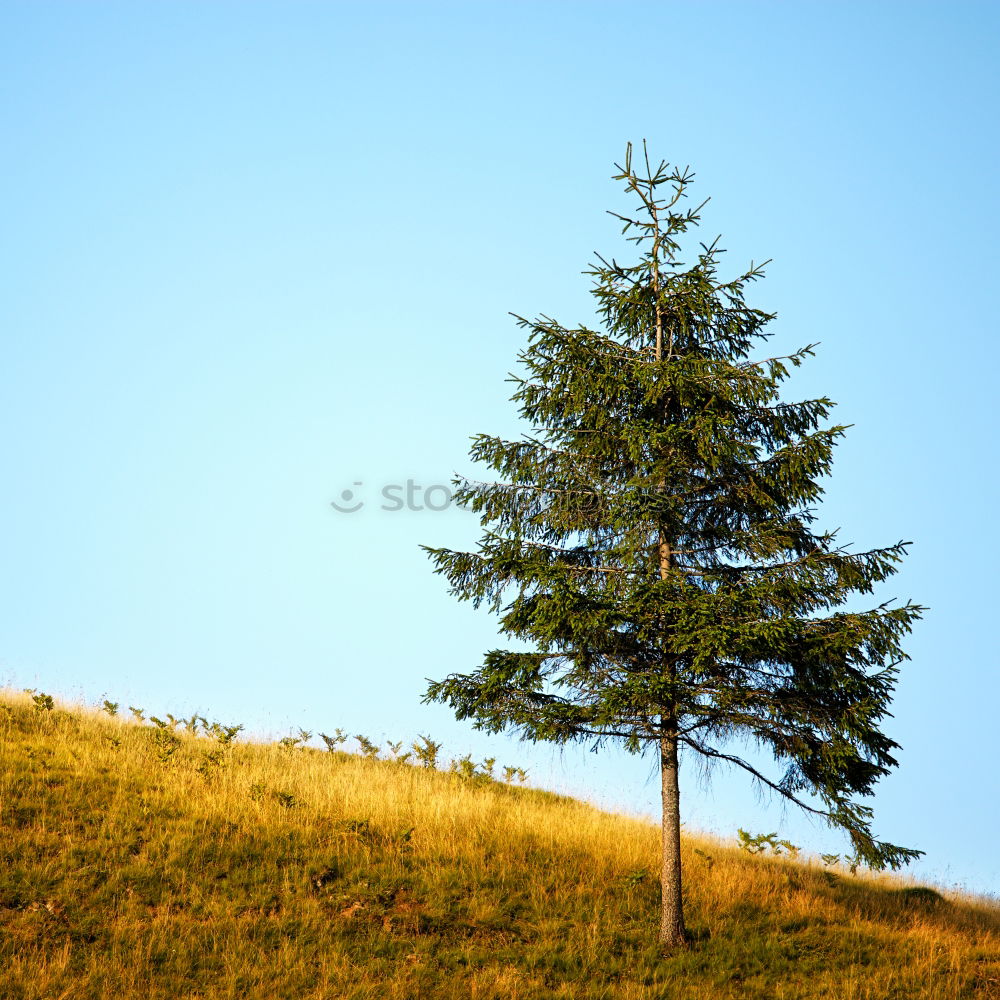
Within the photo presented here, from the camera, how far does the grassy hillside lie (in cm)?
1123

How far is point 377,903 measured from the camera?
12883 millimetres

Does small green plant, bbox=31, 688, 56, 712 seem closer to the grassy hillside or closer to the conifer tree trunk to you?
the grassy hillside

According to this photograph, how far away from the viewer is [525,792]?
68.4ft

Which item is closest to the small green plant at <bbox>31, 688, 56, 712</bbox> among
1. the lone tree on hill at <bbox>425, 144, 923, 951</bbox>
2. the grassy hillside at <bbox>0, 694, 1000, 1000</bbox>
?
the grassy hillside at <bbox>0, 694, 1000, 1000</bbox>

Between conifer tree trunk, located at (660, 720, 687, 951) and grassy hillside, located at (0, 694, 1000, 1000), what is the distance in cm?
31

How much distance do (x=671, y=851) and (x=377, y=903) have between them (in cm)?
436

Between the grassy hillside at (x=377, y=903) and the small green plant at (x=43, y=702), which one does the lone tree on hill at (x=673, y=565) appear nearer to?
the grassy hillside at (x=377, y=903)

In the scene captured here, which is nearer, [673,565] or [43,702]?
[673,565]

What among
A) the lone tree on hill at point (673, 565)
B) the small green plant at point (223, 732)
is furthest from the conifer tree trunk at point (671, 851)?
the small green plant at point (223, 732)

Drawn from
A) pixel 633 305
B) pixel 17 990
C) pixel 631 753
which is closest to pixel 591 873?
pixel 631 753

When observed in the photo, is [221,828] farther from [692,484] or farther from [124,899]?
[692,484]

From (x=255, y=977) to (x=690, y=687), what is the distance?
22.4 feet

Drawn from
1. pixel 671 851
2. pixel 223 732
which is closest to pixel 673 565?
pixel 671 851

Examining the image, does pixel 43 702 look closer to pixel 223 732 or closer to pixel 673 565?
pixel 223 732
